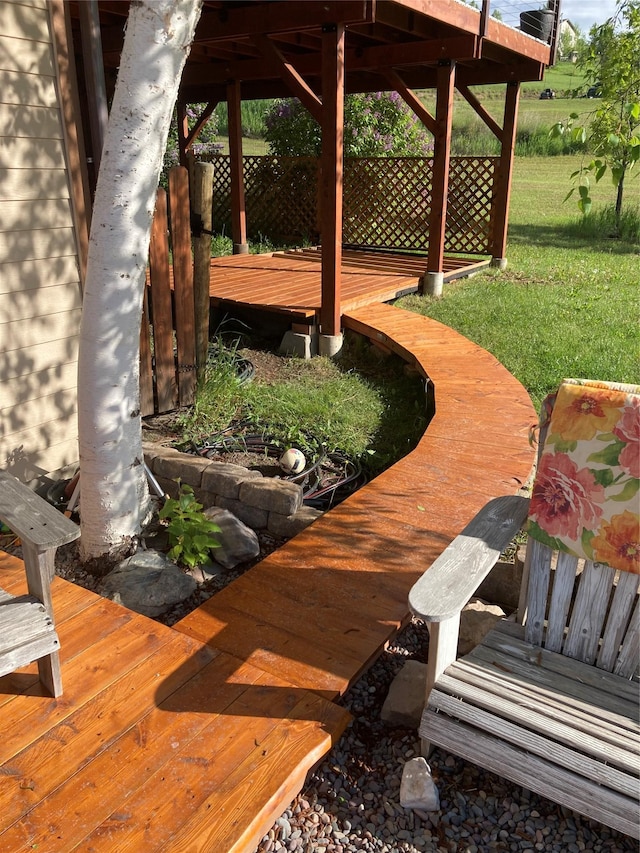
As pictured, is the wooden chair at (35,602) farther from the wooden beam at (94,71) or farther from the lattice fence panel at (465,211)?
the lattice fence panel at (465,211)

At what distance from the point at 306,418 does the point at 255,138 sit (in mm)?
29438

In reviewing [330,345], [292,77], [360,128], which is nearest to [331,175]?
[292,77]

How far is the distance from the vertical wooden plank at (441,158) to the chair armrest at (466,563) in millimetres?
6228

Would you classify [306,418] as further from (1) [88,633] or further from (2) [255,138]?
(2) [255,138]

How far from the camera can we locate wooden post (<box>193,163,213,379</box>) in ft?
13.8

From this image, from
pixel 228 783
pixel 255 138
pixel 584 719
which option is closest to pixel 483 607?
pixel 584 719

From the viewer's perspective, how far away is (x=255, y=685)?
216 centimetres

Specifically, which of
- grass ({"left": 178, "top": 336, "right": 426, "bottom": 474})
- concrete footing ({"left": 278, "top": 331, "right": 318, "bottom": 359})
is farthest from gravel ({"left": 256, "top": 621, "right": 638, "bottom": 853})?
concrete footing ({"left": 278, "top": 331, "right": 318, "bottom": 359})

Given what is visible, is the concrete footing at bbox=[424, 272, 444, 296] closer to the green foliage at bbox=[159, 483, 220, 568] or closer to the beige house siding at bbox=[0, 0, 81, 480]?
the beige house siding at bbox=[0, 0, 81, 480]

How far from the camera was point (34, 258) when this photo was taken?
3.46 metres

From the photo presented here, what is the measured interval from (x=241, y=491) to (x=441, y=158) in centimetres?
571

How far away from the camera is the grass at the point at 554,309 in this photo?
5.71 metres

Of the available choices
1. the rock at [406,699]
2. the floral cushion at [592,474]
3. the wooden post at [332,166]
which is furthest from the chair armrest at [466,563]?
the wooden post at [332,166]

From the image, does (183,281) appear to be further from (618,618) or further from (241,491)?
(618,618)
